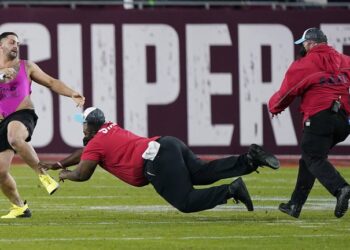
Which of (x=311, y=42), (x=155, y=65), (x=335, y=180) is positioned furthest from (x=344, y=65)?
(x=155, y=65)

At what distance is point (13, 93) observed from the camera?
554 inches

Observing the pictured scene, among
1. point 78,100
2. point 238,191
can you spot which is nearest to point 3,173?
point 78,100

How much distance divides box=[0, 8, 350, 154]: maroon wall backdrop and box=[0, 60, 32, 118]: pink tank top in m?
9.21

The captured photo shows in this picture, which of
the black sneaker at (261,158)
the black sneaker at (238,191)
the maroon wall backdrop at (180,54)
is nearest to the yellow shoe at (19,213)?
the black sneaker at (238,191)

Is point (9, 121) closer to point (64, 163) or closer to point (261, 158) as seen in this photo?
point (64, 163)

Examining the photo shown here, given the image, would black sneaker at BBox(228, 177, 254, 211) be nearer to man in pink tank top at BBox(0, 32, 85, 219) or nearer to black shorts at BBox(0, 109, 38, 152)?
man in pink tank top at BBox(0, 32, 85, 219)

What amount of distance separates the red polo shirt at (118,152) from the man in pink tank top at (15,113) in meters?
0.75

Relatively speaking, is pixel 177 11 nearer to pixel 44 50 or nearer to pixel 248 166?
pixel 44 50

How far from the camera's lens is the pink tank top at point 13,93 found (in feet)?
46.0

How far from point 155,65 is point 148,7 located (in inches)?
52.0

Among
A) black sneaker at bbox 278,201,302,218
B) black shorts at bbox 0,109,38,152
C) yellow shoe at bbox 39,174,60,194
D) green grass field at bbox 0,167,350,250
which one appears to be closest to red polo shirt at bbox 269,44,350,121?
black sneaker at bbox 278,201,302,218

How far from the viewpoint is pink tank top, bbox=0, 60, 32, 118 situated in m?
14.0

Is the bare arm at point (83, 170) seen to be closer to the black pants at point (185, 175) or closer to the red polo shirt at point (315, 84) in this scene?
the black pants at point (185, 175)

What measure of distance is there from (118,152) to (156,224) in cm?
80
